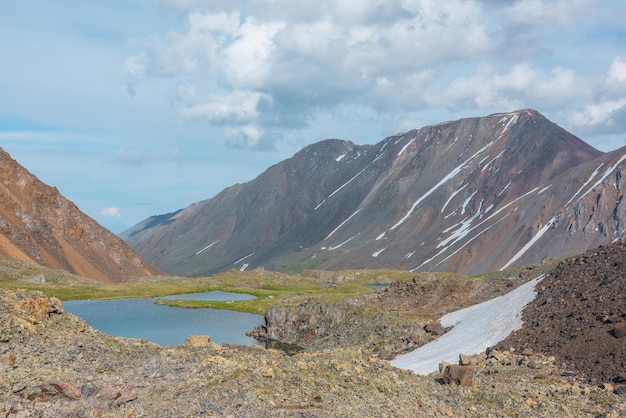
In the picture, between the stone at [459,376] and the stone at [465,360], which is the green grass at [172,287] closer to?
the stone at [465,360]

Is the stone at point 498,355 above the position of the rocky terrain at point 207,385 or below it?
below

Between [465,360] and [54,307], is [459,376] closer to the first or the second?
[465,360]

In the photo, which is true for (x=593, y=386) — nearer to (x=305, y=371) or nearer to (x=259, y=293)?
(x=305, y=371)

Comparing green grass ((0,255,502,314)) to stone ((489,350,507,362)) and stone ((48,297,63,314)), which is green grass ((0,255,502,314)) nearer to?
stone ((489,350,507,362))

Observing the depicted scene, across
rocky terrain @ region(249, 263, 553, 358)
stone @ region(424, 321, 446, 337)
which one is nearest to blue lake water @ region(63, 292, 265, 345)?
rocky terrain @ region(249, 263, 553, 358)

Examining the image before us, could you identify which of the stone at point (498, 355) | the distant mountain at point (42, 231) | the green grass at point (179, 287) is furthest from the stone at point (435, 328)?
the distant mountain at point (42, 231)

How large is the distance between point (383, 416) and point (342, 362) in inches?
256

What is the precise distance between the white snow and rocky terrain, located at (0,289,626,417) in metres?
12.3

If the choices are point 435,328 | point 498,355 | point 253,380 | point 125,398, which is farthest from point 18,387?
point 435,328

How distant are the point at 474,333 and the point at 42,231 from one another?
506 ft

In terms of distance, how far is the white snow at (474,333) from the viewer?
49.9 meters

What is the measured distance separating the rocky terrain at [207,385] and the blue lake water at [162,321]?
48736 millimetres

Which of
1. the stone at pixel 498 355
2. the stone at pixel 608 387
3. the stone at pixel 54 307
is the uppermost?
the stone at pixel 54 307

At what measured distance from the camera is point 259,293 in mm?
146750
